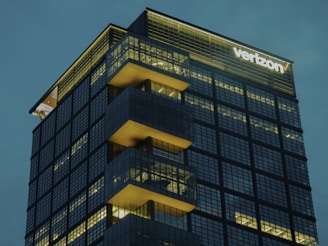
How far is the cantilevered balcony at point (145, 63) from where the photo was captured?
17850 centimetres

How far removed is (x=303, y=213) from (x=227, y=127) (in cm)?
2491

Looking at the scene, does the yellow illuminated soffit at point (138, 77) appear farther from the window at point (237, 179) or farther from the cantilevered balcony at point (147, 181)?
the cantilevered balcony at point (147, 181)

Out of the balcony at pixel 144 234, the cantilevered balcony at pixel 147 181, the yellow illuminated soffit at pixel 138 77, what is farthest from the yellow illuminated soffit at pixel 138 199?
the yellow illuminated soffit at pixel 138 77

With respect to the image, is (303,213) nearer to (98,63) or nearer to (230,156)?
(230,156)

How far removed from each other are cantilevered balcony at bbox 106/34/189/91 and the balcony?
3365 centimetres

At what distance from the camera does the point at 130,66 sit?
178 meters

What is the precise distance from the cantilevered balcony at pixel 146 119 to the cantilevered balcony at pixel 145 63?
6015mm

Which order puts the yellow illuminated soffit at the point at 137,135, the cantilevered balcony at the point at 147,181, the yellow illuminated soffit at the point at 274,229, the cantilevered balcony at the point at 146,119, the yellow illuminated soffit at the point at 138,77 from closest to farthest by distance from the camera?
the cantilevered balcony at the point at 147,181, the cantilevered balcony at the point at 146,119, the yellow illuminated soffit at the point at 137,135, the yellow illuminated soffit at the point at 138,77, the yellow illuminated soffit at the point at 274,229

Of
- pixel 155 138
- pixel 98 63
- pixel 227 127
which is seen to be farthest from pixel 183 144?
pixel 98 63

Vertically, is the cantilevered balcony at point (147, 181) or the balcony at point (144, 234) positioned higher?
the cantilevered balcony at point (147, 181)

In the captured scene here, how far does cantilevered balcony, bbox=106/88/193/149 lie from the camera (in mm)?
171625

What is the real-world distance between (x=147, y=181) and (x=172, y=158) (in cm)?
1390

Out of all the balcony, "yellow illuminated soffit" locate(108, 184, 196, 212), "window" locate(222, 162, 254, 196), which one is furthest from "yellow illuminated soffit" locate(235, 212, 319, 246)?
the balcony

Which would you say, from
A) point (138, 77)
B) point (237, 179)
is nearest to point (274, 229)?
point (237, 179)
